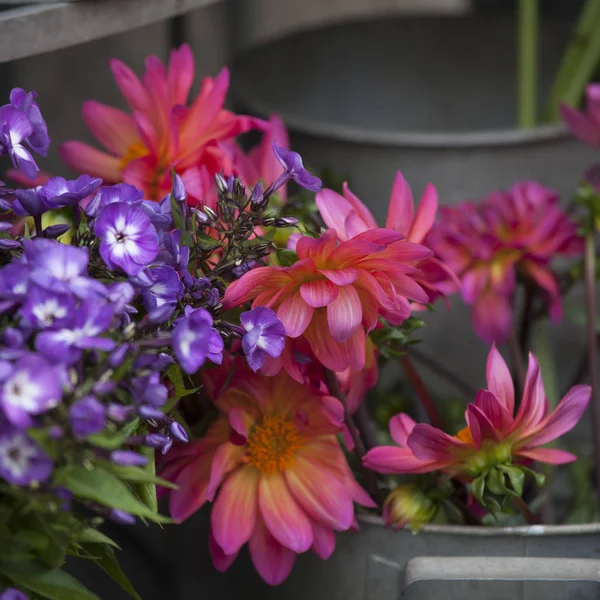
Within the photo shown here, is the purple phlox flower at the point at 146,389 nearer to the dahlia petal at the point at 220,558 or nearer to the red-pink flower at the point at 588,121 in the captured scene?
the dahlia petal at the point at 220,558

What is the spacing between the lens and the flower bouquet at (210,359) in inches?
11.3

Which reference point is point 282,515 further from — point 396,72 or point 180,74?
point 396,72

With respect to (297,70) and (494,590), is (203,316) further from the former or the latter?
(297,70)

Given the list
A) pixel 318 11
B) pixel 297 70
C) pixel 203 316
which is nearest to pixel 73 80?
pixel 297 70

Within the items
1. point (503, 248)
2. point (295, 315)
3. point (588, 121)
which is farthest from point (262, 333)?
point (588, 121)

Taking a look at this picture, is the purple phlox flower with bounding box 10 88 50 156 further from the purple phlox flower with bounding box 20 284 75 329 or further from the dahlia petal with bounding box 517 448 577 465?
the dahlia petal with bounding box 517 448 577 465

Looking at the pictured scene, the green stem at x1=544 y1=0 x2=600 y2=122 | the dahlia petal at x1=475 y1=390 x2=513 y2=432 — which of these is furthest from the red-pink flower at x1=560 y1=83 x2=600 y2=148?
the dahlia petal at x1=475 y1=390 x2=513 y2=432

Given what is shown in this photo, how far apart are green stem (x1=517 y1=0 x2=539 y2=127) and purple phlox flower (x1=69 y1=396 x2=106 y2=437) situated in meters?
0.60

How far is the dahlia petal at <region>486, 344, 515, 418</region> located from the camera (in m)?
0.40

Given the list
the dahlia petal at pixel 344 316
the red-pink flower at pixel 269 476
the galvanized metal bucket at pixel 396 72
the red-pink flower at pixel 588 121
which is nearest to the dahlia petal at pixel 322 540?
the red-pink flower at pixel 269 476

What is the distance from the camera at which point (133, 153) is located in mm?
479

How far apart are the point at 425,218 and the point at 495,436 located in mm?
100

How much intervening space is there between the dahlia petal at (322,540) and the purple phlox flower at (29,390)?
0.18 metres

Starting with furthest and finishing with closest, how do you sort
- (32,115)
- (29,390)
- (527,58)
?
(527,58) → (32,115) → (29,390)
